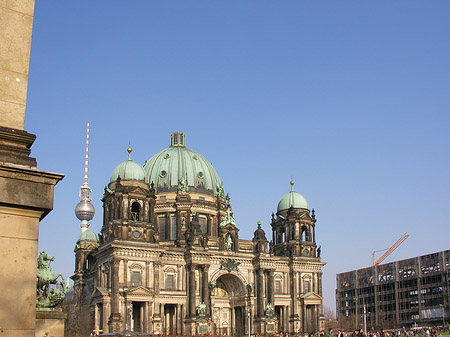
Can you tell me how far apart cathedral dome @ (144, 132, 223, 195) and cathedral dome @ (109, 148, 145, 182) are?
Answer: 11.7m

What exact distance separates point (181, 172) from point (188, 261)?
1992 centimetres

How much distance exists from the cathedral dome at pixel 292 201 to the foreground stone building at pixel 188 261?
188mm

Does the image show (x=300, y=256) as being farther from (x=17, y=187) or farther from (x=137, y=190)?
(x=17, y=187)

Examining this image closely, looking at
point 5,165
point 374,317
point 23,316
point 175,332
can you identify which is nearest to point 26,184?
point 5,165

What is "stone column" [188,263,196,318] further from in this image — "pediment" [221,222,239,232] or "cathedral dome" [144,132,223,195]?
"cathedral dome" [144,132,223,195]

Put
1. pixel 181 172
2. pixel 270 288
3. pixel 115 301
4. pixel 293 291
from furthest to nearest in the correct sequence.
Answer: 1. pixel 181 172
2. pixel 293 291
3. pixel 270 288
4. pixel 115 301

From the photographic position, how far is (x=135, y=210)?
88188 mm

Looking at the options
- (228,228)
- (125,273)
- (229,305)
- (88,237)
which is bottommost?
(229,305)

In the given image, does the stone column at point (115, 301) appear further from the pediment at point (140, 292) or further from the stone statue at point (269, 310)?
the stone statue at point (269, 310)

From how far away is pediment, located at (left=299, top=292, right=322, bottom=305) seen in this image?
96812mm

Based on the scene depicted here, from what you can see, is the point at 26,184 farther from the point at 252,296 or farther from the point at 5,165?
the point at 252,296

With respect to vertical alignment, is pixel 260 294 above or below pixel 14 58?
below

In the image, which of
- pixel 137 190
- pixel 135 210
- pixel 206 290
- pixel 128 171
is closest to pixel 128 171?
pixel 128 171

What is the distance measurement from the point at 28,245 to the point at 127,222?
2872 inches
